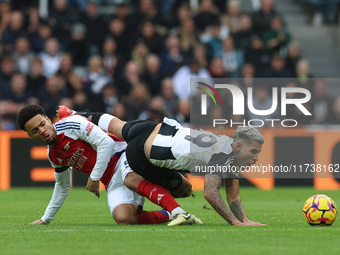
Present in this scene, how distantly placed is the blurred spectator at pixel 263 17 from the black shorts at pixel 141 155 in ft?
33.2

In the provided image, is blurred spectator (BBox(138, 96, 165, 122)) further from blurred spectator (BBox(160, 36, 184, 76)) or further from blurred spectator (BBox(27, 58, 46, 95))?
blurred spectator (BBox(27, 58, 46, 95))

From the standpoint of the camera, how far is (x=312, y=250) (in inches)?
244

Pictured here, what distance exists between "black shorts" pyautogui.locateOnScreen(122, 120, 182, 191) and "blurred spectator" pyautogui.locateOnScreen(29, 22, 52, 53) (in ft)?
30.5

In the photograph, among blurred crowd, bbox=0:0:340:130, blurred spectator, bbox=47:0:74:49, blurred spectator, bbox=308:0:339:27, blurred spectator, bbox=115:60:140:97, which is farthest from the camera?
blurred spectator, bbox=308:0:339:27

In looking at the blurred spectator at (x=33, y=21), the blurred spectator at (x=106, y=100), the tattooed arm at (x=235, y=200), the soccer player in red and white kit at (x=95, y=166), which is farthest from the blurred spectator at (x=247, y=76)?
the tattooed arm at (x=235, y=200)

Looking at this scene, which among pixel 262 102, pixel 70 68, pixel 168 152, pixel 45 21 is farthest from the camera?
pixel 45 21

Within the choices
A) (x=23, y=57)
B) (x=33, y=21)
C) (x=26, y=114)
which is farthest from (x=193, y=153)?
(x=33, y=21)

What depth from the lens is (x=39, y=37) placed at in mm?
17547

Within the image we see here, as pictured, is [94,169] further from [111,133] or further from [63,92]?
[63,92]

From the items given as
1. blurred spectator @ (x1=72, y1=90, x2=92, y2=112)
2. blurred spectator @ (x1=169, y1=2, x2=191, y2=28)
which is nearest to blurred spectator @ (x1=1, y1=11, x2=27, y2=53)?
blurred spectator @ (x1=72, y1=90, x2=92, y2=112)

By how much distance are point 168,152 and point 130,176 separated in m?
0.76

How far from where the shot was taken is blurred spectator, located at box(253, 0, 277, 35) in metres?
18.2

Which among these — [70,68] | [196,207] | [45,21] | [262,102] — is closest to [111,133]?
[196,207]

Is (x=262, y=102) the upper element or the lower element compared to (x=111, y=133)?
lower
